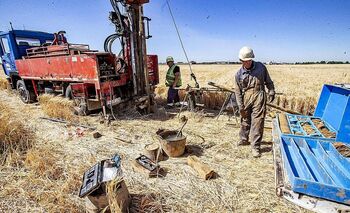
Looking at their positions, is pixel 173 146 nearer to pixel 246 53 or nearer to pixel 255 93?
pixel 255 93

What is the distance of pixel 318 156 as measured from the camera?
3119 mm

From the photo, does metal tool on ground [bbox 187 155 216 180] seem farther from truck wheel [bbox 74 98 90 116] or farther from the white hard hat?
truck wheel [bbox 74 98 90 116]

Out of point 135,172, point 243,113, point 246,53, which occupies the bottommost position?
point 135,172

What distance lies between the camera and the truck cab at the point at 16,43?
8.53 metres

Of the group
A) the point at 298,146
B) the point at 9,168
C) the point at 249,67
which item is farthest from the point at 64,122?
the point at 298,146

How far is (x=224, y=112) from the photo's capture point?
22.6 feet

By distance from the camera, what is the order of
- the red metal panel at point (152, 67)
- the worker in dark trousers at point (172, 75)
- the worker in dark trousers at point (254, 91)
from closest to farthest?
the worker in dark trousers at point (254, 91), the worker in dark trousers at point (172, 75), the red metal panel at point (152, 67)

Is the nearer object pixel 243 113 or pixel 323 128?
pixel 323 128

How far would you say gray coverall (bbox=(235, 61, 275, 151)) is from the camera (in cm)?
380

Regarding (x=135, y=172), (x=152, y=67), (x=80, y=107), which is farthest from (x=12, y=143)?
(x=152, y=67)

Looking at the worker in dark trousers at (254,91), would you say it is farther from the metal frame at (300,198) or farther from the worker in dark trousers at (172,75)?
the worker in dark trousers at (172,75)

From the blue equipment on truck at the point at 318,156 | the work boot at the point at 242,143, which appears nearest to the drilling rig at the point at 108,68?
the work boot at the point at 242,143

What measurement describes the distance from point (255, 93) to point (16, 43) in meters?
9.30

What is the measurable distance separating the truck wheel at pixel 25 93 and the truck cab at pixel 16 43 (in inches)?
24.6
